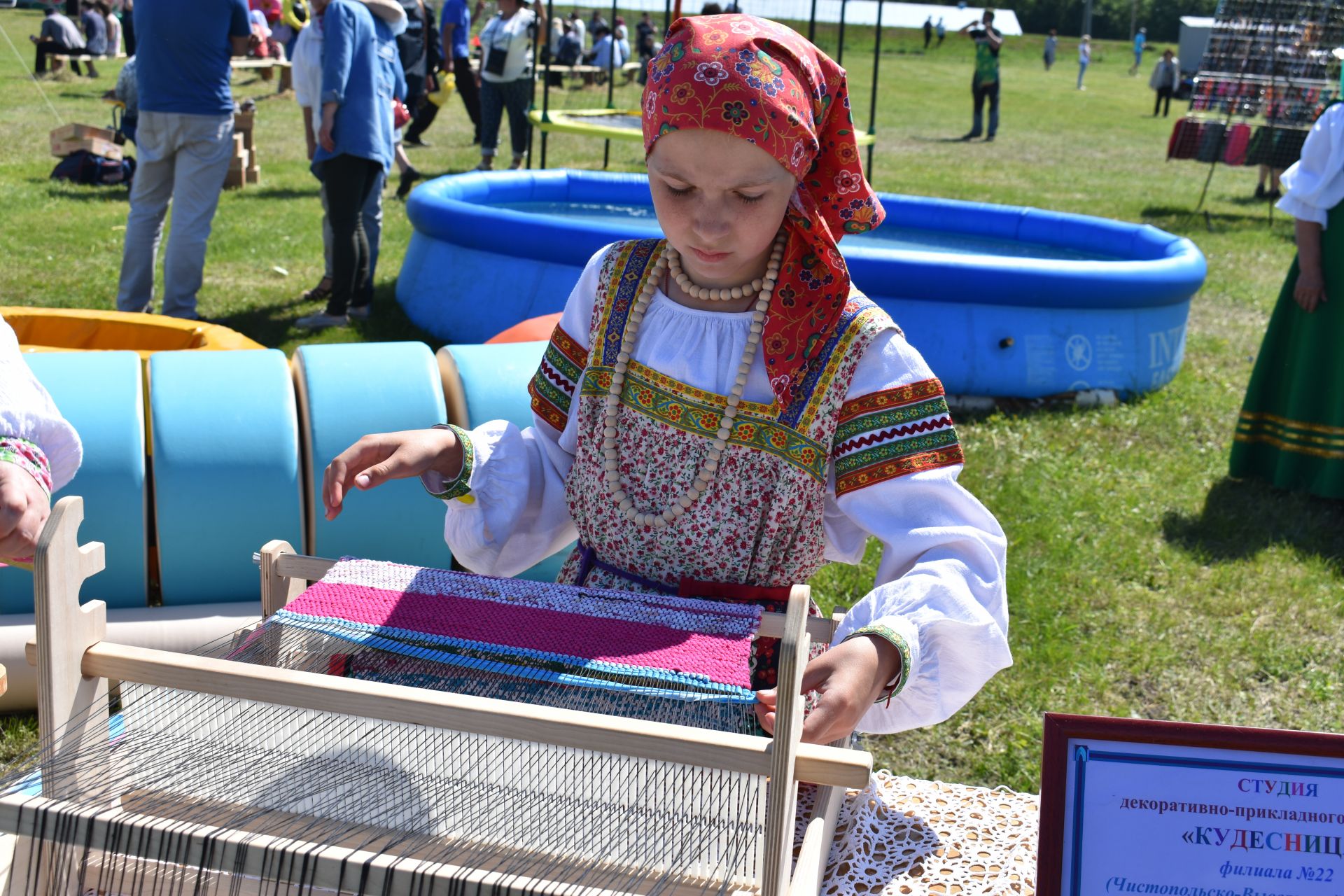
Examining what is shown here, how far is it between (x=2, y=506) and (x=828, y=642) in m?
1.09

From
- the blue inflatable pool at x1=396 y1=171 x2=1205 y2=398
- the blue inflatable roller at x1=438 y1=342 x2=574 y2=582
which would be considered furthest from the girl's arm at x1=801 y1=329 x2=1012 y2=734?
the blue inflatable pool at x1=396 y1=171 x2=1205 y2=398

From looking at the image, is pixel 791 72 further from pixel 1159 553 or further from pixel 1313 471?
pixel 1313 471

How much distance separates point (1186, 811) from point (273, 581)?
121cm

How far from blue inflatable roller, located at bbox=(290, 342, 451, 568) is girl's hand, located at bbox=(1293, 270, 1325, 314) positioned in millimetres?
3403

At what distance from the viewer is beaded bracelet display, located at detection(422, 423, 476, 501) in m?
1.75

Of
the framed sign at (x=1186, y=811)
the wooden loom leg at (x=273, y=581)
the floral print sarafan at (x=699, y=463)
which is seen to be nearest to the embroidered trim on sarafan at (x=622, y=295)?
the floral print sarafan at (x=699, y=463)

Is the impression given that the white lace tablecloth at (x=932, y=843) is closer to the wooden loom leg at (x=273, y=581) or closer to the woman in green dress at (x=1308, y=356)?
the wooden loom leg at (x=273, y=581)

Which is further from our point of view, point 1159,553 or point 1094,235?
point 1094,235

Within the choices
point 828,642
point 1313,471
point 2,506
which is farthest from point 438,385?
point 1313,471

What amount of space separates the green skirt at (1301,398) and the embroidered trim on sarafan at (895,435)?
376cm

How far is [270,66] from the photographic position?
20.2m

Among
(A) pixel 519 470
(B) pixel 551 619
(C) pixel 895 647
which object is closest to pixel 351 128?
(A) pixel 519 470

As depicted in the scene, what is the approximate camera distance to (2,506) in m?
1.61

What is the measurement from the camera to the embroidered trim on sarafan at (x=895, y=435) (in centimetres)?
159
